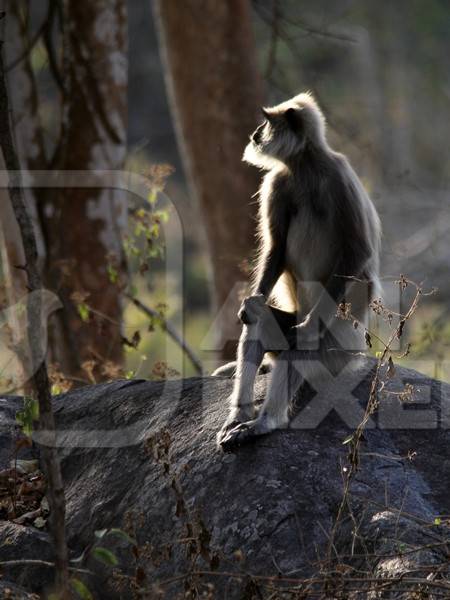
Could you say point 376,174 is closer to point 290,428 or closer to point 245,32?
point 245,32

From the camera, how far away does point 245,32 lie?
822cm

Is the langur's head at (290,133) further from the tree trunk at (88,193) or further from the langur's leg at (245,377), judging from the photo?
the tree trunk at (88,193)

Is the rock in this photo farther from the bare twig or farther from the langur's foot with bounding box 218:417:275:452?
the bare twig

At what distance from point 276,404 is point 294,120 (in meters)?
1.38

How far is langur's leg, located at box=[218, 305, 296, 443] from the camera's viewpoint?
3873mm

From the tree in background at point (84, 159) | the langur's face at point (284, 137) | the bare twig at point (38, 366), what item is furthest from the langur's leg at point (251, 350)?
the tree in background at point (84, 159)

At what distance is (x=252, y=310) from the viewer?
417cm

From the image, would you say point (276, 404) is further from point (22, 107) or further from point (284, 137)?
point (22, 107)

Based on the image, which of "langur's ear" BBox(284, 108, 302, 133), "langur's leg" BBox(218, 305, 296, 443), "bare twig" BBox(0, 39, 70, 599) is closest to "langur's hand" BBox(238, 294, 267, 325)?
"langur's leg" BBox(218, 305, 296, 443)

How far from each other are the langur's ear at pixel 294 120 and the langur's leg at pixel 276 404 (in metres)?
1.08

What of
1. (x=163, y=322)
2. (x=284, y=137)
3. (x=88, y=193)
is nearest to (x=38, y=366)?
(x=284, y=137)

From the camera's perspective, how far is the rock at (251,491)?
118 inches

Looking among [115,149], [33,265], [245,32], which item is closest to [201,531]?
[33,265]

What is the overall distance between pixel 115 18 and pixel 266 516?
4478mm
